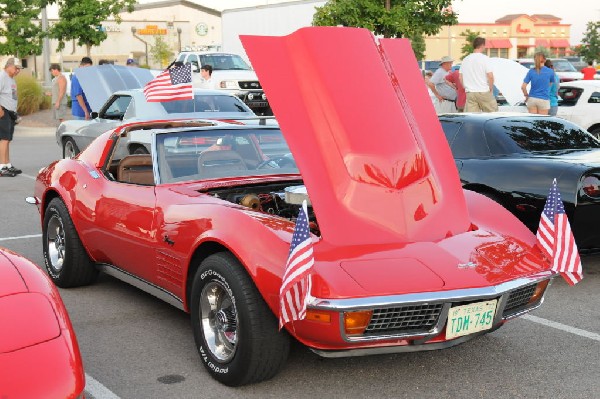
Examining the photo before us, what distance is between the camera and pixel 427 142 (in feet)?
16.3

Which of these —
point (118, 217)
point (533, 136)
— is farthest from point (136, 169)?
point (533, 136)

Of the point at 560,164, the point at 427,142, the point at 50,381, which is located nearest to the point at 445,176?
the point at 427,142

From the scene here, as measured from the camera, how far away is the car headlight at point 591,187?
645 cm

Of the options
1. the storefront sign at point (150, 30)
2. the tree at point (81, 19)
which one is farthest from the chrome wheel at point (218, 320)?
the storefront sign at point (150, 30)

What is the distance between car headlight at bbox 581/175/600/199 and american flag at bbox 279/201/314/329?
339cm

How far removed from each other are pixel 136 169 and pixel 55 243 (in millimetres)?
1060

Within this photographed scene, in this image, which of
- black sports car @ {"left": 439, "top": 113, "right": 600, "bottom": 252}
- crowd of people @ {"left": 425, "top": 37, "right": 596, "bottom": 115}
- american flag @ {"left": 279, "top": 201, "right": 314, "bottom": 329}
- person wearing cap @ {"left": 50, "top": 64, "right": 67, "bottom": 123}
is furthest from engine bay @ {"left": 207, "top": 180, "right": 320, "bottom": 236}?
person wearing cap @ {"left": 50, "top": 64, "right": 67, "bottom": 123}

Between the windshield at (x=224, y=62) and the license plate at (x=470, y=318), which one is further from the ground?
the windshield at (x=224, y=62)

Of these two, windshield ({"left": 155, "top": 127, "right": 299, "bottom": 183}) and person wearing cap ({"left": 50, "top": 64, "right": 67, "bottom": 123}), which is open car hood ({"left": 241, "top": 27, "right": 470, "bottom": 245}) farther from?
person wearing cap ({"left": 50, "top": 64, "right": 67, "bottom": 123})

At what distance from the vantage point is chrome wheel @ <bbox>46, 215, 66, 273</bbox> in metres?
6.46

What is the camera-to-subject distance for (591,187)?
646cm

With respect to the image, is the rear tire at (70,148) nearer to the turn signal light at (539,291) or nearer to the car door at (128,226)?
the car door at (128,226)

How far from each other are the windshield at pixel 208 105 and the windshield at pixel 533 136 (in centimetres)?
573

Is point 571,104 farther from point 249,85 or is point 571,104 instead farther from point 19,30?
point 19,30
